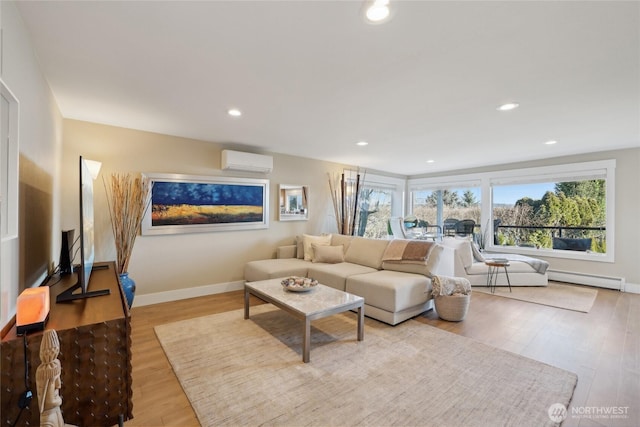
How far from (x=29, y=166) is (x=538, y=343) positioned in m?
4.37

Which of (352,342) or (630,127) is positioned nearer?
(352,342)

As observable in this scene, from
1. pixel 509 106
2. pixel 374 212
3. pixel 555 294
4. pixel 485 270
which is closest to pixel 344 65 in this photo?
pixel 509 106

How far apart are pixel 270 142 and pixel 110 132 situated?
200 centimetres

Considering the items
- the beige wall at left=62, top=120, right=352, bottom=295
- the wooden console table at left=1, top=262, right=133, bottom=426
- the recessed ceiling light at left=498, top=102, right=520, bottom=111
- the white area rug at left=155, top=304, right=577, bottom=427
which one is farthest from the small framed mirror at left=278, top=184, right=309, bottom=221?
the wooden console table at left=1, top=262, right=133, bottom=426

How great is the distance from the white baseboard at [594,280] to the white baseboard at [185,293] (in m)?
5.72

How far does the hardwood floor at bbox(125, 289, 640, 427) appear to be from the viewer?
5.91 ft

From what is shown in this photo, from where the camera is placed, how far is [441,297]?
3.20 meters

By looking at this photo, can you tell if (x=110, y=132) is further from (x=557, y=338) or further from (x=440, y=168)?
(x=440, y=168)

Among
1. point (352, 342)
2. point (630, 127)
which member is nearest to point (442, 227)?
point (630, 127)

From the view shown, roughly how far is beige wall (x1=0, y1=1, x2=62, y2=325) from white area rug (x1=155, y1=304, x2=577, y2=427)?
1.21 metres

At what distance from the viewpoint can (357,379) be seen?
81.4 inches

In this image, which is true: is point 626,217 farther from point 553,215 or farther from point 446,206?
point 446,206

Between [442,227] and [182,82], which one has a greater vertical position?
[182,82]

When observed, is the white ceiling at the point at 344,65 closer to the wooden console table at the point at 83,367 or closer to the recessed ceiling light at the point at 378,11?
the recessed ceiling light at the point at 378,11
